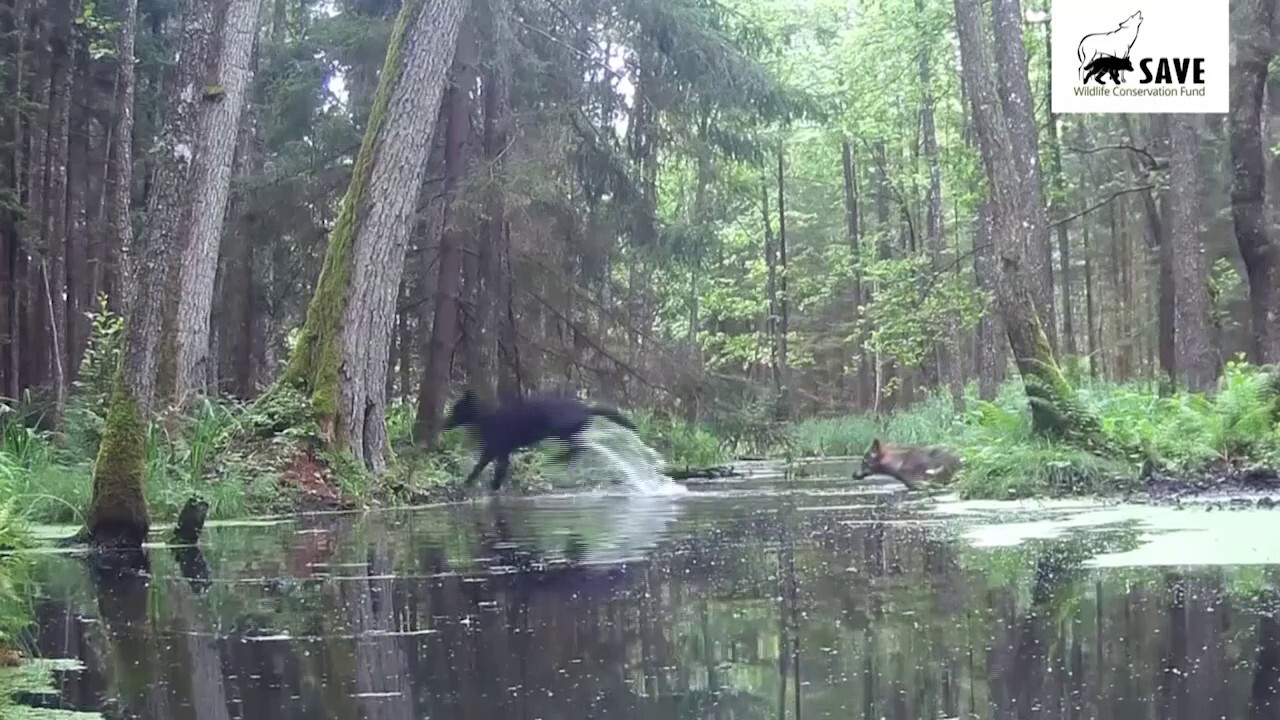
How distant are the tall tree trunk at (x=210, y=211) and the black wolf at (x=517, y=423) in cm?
254

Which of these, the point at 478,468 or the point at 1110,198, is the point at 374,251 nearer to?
the point at 478,468

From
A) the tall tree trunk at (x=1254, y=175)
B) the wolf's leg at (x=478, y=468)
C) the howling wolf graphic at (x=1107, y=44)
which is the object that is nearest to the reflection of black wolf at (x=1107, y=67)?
the howling wolf graphic at (x=1107, y=44)

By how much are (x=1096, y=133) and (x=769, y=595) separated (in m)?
27.7

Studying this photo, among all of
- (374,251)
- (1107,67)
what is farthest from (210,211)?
(1107,67)

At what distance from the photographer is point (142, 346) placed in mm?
6555

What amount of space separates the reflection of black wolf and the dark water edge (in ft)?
26.3

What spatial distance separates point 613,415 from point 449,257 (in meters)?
2.95

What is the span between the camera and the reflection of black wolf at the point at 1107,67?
12797 millimetres

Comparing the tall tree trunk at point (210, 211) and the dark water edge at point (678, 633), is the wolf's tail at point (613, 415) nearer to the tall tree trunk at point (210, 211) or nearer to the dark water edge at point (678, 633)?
the tall tree trunk at point (210, 211)

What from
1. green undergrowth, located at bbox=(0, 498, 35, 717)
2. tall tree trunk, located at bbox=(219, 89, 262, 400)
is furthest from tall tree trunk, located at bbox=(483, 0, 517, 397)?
green undergrowth, located at bbox=(0, 498, 35, 717)

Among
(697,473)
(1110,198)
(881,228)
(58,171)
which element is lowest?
(697,473)

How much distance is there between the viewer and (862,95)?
29547 millimetres

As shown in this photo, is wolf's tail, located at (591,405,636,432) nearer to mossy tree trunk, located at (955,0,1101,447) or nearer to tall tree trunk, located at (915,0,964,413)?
mossy tree trunk, located at (955,0,1101,447)

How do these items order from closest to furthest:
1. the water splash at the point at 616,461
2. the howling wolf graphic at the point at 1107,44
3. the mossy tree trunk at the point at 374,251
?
the mossy tree trunk at the point at 374,251
the howling wolf graphic at the point at 1107,44
the water splash at the point at 616,461
